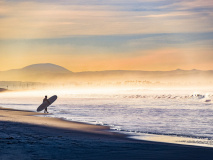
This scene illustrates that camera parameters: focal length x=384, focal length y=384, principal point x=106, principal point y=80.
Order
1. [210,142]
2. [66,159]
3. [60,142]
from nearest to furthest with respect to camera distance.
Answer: [66,159] → [60,142] → [210,142]

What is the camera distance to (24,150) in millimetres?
11367

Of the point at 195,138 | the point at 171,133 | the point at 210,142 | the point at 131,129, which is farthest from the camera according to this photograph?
the point at 131,129

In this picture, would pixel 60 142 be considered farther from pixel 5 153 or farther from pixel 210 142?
pixel 210 142

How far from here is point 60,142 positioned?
13.5 metres

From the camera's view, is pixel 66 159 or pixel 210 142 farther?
pixel 210 142

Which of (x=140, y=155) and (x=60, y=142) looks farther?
(x=60, y=142)

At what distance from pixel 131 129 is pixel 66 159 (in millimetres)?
9394

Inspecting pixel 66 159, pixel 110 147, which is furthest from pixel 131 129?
pixel 66 159

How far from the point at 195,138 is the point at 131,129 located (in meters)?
4.25

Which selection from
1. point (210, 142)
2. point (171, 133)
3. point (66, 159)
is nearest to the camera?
point (66, 159)

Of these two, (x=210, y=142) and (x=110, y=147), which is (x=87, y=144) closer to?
(x=110, y=147)

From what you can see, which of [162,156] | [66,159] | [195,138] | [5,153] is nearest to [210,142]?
[195,138]

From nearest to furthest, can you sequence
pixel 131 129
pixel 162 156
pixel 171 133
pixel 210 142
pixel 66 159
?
1. pixel 66 159
2. pixel 162 156
3. pixel 210 142
4. pixel 171 133
5. pixel 131 129

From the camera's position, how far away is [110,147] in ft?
41.0
